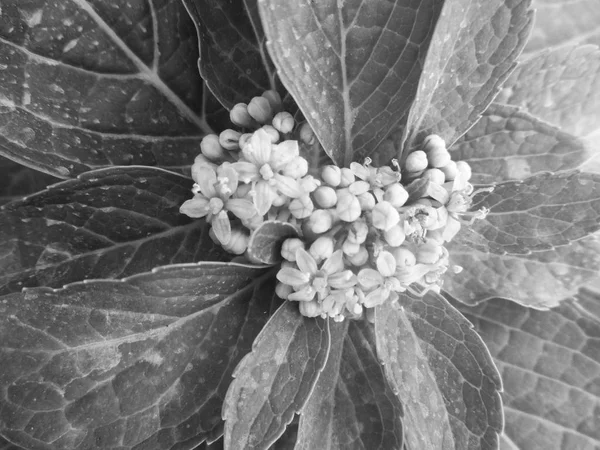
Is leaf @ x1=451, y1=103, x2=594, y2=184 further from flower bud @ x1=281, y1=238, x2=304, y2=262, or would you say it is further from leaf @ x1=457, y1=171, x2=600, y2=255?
flower bud @ x1=281, y1=238, x2=304, y2=262

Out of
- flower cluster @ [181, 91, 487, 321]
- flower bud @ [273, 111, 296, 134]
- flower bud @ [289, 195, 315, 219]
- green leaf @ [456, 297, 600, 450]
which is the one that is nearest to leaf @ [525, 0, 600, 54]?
green leaf @ [456, 297, 600, 450]

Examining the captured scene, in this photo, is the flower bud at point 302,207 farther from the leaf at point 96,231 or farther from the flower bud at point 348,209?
the leaf at point 96,231

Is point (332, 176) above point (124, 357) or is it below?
above

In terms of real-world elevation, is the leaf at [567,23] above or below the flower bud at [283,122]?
above

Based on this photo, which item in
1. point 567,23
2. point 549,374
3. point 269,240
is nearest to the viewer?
point 269,240

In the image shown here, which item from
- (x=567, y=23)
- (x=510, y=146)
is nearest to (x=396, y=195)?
(x=510, y=146)

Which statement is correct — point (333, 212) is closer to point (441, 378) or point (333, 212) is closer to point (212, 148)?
point (212, 148)

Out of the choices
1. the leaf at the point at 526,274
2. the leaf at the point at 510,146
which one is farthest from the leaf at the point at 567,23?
the leaf at the point at 526,274

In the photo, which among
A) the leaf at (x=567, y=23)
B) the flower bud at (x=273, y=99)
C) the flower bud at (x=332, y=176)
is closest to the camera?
the flower bud at (x=332, y=176)
